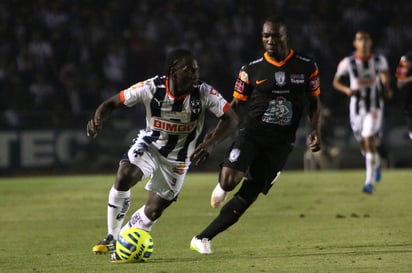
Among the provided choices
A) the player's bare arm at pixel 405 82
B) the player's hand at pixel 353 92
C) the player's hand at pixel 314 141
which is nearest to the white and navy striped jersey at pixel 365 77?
the player's bare arm at pixel 405 82

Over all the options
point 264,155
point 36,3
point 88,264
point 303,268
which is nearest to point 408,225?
point 264,155

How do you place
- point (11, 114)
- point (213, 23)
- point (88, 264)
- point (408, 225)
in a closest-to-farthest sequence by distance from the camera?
point (88, 264) < point (408, 225) < point (11, 114) < point (213, 23)

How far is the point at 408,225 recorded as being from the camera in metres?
Result: 12.5

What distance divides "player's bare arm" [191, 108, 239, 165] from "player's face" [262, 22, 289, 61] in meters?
0.88

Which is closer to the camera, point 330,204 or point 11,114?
point 330,204

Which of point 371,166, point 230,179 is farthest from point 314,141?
point 371,166

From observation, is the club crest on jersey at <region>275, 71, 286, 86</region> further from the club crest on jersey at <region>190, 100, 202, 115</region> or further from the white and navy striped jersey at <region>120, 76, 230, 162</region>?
the club crest on jersey at <region>190, 100, 202, 115</region>

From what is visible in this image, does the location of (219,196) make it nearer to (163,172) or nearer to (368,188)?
(163,172)

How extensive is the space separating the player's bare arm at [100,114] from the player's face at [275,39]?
5.68 ft

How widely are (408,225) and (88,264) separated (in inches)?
197

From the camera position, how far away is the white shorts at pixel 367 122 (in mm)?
17594

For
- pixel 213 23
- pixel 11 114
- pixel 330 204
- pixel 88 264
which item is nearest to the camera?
pixel 88 264

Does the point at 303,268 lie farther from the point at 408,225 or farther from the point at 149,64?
the point at 149,64

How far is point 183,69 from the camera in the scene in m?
9.40
